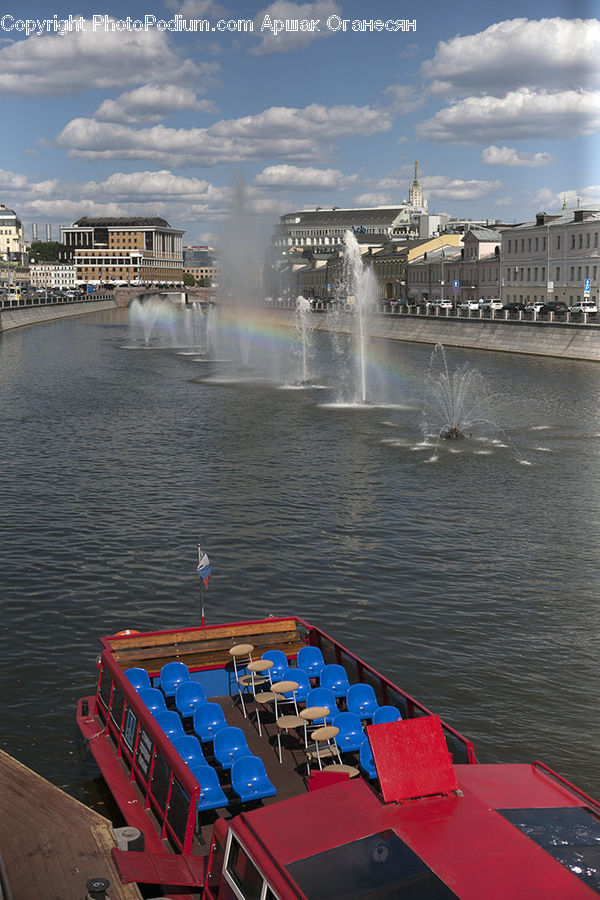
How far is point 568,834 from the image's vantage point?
685cm

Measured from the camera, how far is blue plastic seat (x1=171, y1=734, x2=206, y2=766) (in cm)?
1071

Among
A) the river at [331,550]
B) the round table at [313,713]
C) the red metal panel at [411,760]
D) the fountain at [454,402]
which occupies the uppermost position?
the red metal panel at [411,760]

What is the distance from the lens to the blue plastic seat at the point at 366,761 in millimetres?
10375

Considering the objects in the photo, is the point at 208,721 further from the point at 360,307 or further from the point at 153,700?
the point at 360,307

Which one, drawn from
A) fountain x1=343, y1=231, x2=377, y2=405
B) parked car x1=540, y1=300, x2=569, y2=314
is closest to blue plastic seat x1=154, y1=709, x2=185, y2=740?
fountain x1=343, y1=231, x2=377, y2=405

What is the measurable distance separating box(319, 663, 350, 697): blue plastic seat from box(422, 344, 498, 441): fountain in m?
27.2

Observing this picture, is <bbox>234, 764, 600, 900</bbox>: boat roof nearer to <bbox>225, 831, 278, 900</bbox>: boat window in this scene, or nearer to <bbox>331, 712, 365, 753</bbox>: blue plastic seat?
<bbox>225, 831, 278, 900</bbox>: boat window

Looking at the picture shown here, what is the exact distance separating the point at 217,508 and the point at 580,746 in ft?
49.7

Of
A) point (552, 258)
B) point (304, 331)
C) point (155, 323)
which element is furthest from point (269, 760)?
point (155, 323)

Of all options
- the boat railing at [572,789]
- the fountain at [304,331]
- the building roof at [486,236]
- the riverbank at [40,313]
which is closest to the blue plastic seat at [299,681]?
the boat railing at [572,789]

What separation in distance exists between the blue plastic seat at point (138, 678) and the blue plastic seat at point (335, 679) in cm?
228

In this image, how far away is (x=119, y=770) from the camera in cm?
1168

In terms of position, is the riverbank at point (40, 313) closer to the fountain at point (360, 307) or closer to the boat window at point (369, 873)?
the fountain at point (360, 307)

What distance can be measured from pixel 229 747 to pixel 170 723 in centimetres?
79
